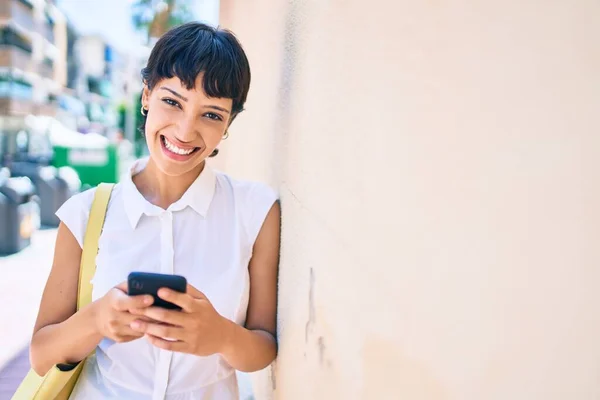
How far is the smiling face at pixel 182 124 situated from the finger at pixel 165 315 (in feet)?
1.86

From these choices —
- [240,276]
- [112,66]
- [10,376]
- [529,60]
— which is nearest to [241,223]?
[240,276]

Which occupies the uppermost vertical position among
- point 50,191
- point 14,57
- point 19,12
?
point 19,12

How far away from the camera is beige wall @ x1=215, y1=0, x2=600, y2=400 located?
0.52 metres

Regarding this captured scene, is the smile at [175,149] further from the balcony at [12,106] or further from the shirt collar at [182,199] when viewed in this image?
the balcony at [12,106]

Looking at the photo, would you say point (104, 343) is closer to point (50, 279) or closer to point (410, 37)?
point (50, 279)

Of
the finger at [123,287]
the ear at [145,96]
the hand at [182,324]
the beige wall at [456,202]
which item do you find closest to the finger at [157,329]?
the hand at [182,324]

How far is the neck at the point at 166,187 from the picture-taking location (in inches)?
81.0

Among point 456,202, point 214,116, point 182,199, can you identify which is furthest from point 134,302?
point 456,202

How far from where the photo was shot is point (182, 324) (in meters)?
1.53

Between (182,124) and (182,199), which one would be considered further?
(182,199)

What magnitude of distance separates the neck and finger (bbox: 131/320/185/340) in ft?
1.93

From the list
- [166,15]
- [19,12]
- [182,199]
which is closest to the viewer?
[182,199]

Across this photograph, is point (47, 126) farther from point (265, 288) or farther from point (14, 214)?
point (265, 288)

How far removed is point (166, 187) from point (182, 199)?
121mm
